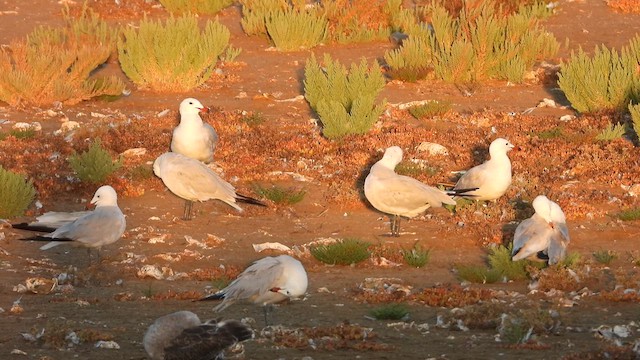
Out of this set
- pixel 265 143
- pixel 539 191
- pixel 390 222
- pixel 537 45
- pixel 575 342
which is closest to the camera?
pixel 575 342

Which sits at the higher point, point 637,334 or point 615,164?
point 637,334

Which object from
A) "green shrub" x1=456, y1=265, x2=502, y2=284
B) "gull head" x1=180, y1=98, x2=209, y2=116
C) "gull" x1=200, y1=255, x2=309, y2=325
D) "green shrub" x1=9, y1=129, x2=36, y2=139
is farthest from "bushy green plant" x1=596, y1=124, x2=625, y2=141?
"gull" x1=200, y1=255, x2=309, y2=325

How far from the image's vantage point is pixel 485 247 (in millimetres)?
11211

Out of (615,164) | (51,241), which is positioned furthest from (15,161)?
(615,164)

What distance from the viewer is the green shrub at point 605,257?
10455 mm

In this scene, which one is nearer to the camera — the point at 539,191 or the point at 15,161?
the point at 539,191

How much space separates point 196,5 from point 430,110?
10.4 meters

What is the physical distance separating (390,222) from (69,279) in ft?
13.1

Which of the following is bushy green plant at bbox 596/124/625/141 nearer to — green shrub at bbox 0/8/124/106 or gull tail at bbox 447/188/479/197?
gull tail at bbox 447/188/479/197

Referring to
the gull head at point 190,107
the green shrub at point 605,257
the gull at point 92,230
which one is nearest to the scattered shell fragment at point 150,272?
the gull at point 92,230

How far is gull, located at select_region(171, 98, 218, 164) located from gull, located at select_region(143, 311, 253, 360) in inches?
272

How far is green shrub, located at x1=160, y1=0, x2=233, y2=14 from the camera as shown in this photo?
25969 mm

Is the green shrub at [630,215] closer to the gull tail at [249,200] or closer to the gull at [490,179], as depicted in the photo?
the gull at [490,179]

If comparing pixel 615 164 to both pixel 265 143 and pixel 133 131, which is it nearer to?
pixel 265 143
